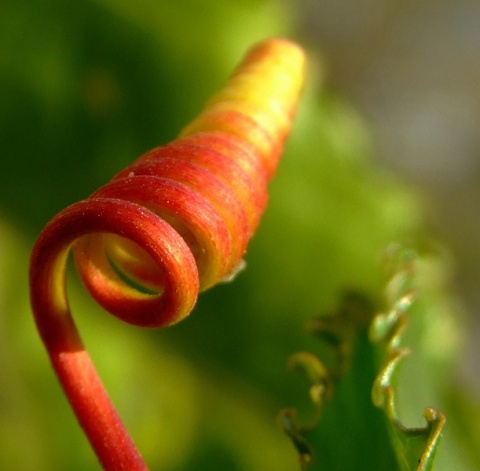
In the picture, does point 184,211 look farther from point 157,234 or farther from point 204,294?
point 204,294

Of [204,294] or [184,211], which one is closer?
[184,211]

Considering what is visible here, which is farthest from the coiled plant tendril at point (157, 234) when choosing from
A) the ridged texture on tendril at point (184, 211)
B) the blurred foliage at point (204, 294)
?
the blurred foliage at point (204, 294)

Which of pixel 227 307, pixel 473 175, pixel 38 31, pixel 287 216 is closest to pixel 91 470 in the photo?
→ pixel 227 307

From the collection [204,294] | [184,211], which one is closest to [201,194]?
[184,211]

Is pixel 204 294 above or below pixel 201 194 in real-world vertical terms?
above

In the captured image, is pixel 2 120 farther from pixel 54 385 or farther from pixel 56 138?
pixel 54 385

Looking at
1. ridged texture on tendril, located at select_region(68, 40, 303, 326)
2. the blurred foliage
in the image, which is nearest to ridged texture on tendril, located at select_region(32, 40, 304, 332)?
ridged texture on tendril, located at select_region(68, 40, 303, 326)
